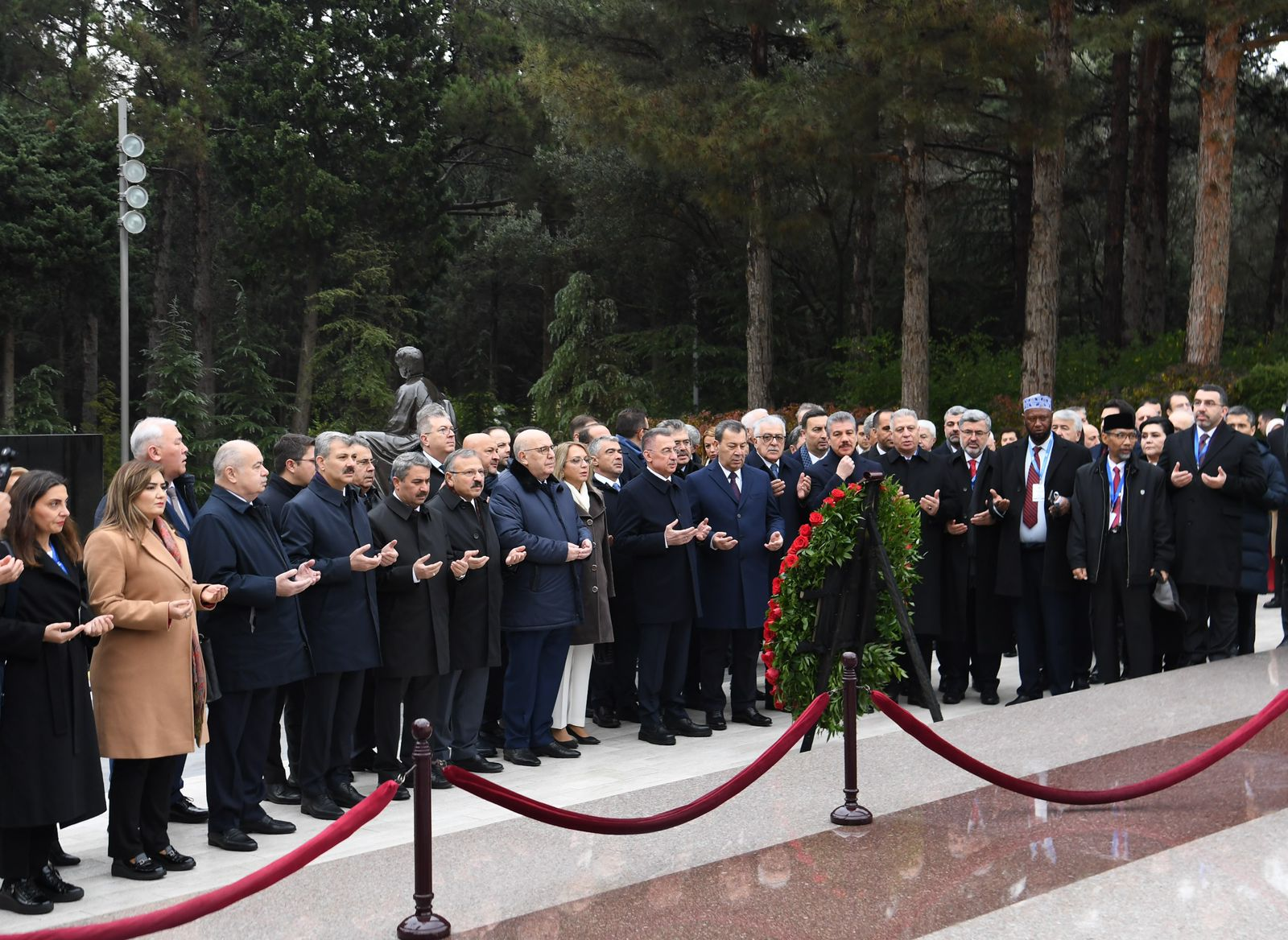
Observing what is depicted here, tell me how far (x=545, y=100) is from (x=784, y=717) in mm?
16930

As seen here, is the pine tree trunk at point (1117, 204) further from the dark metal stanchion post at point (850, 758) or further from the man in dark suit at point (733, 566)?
the dark metal stanchion post at point (850, 758)

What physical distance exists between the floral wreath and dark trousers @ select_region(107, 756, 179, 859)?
3.49m

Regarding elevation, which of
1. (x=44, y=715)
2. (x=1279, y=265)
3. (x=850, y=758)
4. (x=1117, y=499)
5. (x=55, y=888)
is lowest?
(x=55, y=888)

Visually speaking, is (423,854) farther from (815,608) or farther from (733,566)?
(733,566)

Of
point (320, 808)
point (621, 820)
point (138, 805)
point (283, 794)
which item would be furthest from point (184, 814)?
point (621, 820)

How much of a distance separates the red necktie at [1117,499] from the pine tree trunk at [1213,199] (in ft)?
36.4

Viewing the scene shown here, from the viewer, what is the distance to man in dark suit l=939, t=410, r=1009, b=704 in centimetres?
1003

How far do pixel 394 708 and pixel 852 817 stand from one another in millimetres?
2648

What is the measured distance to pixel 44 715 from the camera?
555 cm

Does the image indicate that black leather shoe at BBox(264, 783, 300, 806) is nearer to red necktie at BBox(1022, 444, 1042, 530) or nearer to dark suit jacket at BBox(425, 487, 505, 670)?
dark suit jacket at BBox(425, 487, 505, 670)

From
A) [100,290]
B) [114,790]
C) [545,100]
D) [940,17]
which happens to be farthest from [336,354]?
[114,790]

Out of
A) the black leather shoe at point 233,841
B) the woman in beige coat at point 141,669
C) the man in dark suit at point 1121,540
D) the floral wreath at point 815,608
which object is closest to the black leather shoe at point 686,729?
the floral wreath at point 815,608

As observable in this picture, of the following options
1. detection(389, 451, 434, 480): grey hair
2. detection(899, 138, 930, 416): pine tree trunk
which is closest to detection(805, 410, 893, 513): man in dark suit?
detection(389, 451, 434, 480): grey hair

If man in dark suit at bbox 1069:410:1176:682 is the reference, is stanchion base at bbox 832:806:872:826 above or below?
below
